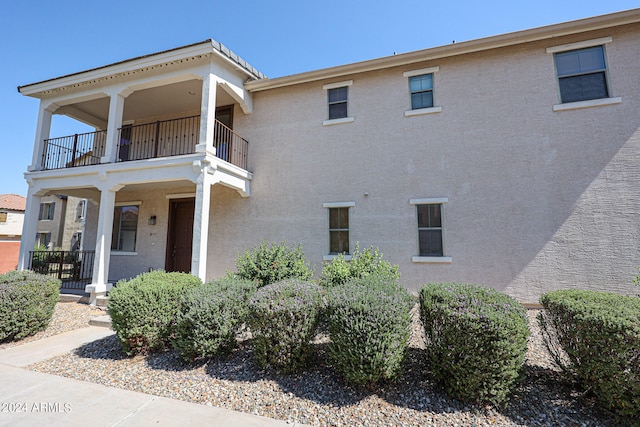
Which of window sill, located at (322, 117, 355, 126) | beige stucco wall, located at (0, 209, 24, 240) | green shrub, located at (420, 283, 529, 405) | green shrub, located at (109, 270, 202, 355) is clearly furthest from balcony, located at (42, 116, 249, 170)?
beige stucco wall, located at (0, 209, 24, 240)

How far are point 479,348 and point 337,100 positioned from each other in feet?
25.5

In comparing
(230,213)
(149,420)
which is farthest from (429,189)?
(149,420)

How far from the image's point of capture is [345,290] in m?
4.20

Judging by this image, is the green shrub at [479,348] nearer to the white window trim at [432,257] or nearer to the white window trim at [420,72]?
the white window trim at [432,257]

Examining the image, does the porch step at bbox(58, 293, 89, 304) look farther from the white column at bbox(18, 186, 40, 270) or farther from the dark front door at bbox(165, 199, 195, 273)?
the dark front door at bbox(165, 199, 195, 273)

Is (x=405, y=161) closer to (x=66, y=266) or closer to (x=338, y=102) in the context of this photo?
(x=338, y=102)

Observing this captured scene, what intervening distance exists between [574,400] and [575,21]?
27.0 ft

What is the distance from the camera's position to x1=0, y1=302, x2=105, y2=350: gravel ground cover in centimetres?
617

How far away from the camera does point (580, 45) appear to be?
7219 millimetres

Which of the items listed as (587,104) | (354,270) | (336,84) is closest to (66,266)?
(354,270)

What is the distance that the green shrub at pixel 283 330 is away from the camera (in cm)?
398

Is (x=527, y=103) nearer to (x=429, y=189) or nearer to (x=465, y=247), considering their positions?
(x=429, y=189)

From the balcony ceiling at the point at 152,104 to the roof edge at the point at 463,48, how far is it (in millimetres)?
1811

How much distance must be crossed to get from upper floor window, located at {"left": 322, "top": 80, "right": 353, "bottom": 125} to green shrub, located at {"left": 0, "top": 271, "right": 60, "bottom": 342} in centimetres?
793
